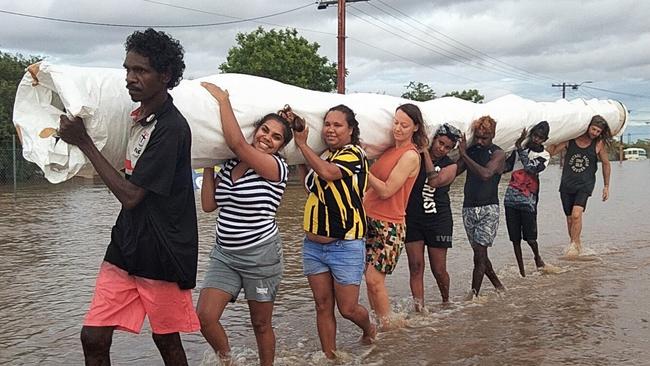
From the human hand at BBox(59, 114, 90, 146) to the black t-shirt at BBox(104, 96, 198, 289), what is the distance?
263 millimetres

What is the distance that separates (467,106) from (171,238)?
387cm

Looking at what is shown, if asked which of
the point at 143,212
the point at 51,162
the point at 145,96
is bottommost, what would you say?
the point at 143,212

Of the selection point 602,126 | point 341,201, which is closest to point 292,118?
point 341,201

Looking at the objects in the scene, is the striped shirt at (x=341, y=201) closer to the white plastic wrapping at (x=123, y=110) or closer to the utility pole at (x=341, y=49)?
the white plastic wrapping at (x=123, y=110)

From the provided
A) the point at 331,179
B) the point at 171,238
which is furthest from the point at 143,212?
the point at 331,179

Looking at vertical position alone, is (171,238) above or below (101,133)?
below

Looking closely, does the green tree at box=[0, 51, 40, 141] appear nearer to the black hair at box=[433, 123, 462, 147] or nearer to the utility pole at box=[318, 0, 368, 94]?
the utility pole at box=[318, 0, 368, 94]

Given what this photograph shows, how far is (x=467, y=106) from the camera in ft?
22.9

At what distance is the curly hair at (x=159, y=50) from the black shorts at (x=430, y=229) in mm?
3125

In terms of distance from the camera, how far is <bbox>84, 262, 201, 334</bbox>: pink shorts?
3873mm

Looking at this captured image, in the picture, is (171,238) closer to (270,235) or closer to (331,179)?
Result: (270,235)

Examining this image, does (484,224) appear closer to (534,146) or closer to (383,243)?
(534,146)

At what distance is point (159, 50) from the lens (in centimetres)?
379

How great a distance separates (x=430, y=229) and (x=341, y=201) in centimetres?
176
